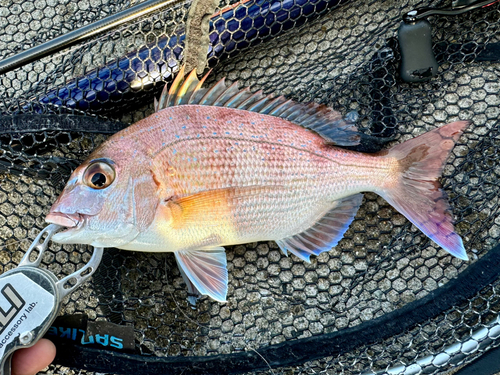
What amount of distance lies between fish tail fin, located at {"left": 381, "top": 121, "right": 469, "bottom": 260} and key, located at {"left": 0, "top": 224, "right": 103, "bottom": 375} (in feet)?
4.96

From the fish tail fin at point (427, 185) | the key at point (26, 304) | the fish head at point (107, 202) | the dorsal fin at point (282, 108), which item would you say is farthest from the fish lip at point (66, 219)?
the fish tail fin at point (427, 185)

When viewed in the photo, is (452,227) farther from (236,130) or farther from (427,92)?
(236,130)

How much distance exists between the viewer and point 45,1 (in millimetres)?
2252

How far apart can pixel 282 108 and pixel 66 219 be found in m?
1.04

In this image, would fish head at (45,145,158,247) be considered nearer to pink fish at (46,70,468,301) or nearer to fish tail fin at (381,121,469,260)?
pink fish at (46,70,468,301)

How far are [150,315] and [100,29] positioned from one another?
1418 millimetres

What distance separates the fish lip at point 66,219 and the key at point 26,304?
106mm

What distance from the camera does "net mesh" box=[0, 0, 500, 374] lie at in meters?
1.88

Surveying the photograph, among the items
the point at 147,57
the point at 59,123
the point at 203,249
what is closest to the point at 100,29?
the point at 147,57

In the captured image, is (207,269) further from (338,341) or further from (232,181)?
(338,341)

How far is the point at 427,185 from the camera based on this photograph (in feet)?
5.62

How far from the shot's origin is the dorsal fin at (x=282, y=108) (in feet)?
5.61

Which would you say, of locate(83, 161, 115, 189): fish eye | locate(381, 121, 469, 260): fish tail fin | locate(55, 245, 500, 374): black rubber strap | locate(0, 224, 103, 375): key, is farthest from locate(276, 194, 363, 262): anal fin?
locate(0, 224, 103, 375): key

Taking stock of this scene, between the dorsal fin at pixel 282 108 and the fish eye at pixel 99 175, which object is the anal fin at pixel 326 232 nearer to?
the dorsal fin at pixel 282 108
